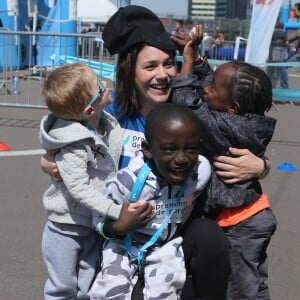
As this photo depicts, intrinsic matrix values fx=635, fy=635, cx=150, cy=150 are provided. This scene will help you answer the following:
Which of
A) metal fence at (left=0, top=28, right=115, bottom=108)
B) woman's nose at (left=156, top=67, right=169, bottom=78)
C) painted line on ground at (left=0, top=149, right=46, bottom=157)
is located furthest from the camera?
metal fence at (left=0, top=28, right=115, bottom=108)

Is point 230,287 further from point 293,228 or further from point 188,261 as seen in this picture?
point 293,228

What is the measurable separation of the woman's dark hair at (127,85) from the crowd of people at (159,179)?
14 mm

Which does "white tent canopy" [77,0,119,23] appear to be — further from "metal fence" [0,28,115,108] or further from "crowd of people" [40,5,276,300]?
"crowd of people" [40,5,276,300]

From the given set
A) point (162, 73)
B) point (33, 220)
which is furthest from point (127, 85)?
point (33, 220)

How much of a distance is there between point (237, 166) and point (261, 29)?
9.72m

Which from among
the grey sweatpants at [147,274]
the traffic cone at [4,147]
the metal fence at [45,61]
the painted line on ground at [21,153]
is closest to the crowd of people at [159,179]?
the grey sweatpants at [147,274]

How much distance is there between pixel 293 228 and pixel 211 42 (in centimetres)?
1384

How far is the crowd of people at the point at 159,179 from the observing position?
2463 mm

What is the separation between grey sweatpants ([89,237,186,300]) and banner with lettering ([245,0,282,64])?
9.50m

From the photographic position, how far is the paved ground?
3.91 metres

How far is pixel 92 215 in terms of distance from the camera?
262cm

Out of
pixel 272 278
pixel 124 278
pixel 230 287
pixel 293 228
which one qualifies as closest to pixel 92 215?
pixel 124 278

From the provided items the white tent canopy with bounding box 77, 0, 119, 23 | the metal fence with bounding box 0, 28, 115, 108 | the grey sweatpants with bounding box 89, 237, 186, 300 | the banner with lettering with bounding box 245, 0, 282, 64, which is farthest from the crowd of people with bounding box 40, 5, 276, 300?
the white tent canopy with bounding box 77, 0, 119, 23

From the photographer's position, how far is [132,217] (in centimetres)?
237
